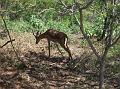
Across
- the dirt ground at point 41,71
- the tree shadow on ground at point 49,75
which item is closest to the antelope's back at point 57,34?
the dirt ground at point 41,71

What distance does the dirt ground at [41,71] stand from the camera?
9414 mm

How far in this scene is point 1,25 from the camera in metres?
16.3

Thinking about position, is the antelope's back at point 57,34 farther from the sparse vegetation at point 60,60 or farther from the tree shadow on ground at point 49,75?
the tree shadow on ground at point 49,75

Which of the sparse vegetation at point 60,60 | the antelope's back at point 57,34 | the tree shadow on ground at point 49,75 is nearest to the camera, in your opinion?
the sparse vegetation at point 60,60

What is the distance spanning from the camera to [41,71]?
408 inches

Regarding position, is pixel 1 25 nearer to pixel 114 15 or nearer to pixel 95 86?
pixel 95 86

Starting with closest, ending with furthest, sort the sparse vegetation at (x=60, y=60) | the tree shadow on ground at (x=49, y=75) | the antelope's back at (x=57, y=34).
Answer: the sparse vegetation at (x=60, y=60), the tree shadow on ground at (x=49, y=75), the antelope's back at (x=57, y=34)

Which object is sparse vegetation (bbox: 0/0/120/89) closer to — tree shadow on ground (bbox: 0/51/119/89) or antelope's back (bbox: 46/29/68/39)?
tree shadow on ground (bbox: 0/51/119/89)

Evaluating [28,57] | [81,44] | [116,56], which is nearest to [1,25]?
[81,44]

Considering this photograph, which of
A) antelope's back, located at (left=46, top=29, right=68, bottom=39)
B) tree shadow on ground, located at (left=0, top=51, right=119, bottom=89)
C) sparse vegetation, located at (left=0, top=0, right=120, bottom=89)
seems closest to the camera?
sparse vegetation, located at (left=0, top=0, right=120, bottom=89)

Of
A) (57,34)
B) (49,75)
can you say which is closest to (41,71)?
(49,75)

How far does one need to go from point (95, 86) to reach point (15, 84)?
6.79 ft

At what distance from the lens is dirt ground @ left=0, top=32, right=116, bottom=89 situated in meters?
9.41

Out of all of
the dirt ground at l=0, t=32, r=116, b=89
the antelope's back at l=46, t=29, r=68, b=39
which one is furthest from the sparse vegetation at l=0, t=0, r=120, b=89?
the antelope's back at l=46, t=29, r=68, b=39
